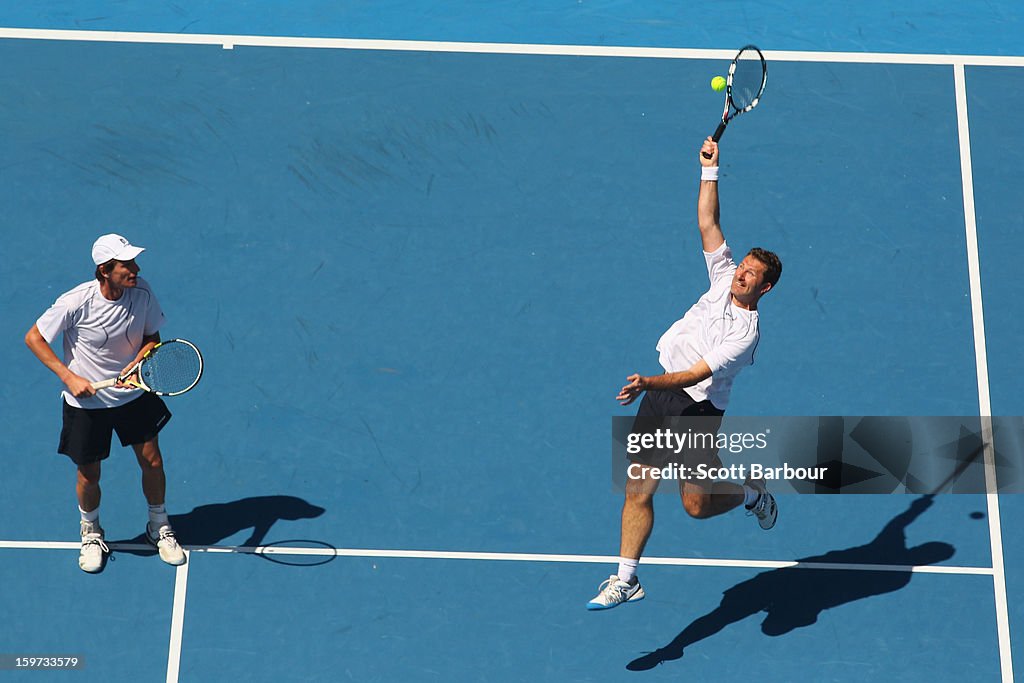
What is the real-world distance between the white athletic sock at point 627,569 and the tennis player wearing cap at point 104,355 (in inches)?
114

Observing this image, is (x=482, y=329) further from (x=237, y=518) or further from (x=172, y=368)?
(x=172, y=368)

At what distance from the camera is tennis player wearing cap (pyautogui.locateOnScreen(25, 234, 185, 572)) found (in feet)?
30.1

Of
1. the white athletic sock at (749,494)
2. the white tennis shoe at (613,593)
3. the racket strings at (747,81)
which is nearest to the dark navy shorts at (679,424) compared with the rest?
the white athletic sock at (749,494)

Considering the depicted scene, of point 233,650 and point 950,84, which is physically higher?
point 950,84

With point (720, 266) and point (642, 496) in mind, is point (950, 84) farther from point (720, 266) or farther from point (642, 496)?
point (642, 496)

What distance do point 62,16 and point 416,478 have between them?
5.03m

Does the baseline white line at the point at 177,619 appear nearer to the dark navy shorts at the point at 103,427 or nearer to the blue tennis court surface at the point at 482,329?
the blue tennis court surface at the point at 482,329

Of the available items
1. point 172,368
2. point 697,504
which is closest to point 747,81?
point 697,504

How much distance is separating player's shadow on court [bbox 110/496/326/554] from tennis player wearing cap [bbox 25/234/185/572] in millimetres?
523

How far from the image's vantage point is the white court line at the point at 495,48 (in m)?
12.5

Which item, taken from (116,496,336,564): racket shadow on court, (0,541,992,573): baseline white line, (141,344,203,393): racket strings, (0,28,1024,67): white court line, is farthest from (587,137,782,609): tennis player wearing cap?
(0,28,1024,67): white court line

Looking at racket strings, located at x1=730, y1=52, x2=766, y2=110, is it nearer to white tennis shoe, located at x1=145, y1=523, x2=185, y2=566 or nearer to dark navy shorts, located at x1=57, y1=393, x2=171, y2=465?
dark navy shorts, located at x1=57, y1=393, x2=171, y2=465

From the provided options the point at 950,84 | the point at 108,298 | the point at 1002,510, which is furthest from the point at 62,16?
the point at 1002,510

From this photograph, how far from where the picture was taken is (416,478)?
34.7 ft
